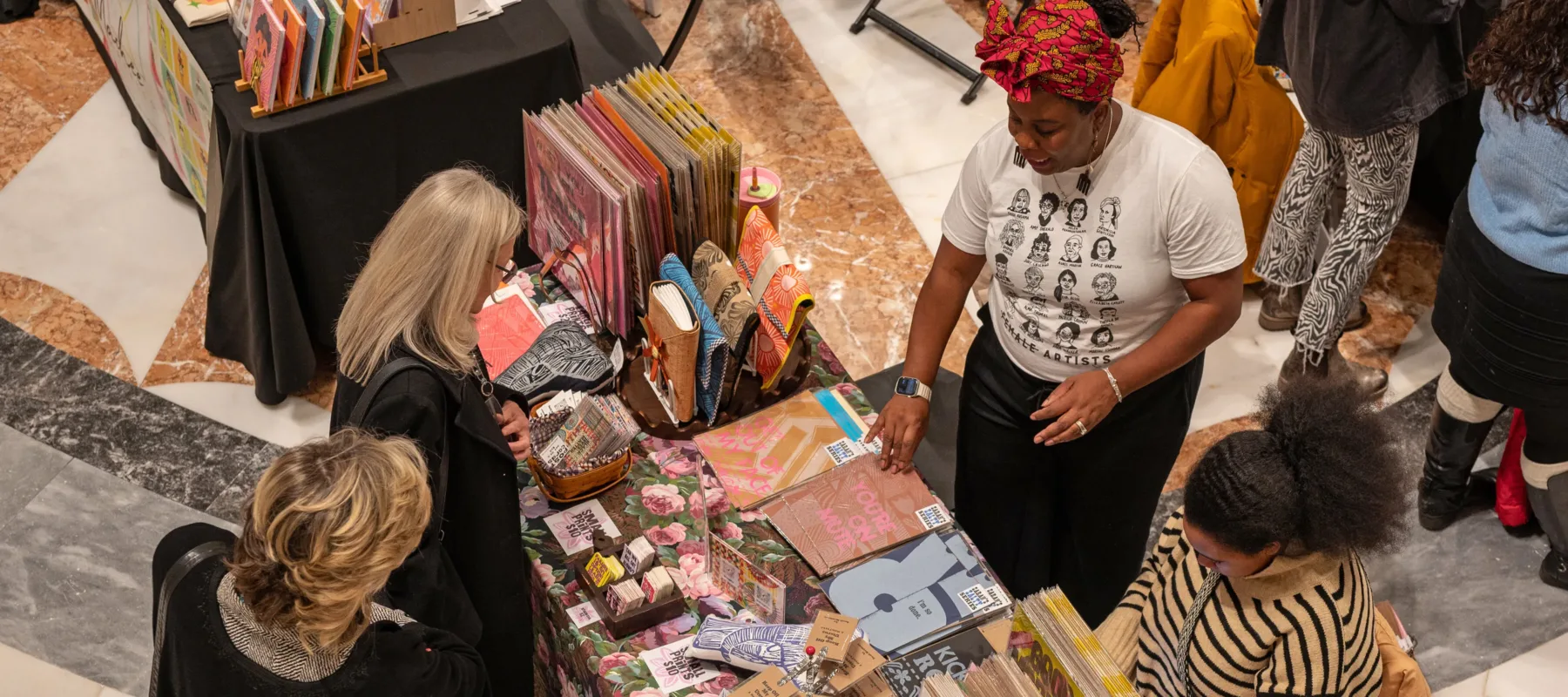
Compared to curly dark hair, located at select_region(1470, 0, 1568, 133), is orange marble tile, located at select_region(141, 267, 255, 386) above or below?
below

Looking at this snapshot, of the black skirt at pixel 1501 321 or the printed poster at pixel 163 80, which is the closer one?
the black skirt at pixel 1501 321

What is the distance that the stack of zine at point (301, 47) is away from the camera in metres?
3.56

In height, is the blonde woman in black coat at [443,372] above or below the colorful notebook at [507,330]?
above

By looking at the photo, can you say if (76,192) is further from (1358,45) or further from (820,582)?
(1358,45)

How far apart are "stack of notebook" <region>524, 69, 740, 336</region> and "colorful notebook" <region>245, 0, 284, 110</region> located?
2.48 feet

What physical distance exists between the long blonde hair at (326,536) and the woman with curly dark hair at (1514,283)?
7.90 ft

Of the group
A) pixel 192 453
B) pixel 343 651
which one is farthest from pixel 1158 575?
pixel 192 453

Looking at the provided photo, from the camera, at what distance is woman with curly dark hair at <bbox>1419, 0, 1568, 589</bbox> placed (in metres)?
2.79

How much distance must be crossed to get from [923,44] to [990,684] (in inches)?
160

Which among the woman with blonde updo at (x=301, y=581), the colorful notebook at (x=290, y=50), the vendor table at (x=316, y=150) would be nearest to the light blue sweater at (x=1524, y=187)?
the woman with blonde updo at (x=301, y=581)

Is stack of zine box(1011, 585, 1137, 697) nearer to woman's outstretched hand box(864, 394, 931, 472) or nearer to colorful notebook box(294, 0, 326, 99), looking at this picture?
woman's outstretched hand box(864, 394, 931, 472)

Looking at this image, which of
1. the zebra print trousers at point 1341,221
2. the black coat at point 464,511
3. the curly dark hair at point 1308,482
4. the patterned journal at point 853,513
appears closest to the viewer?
the curly dark hair at point 1308,482

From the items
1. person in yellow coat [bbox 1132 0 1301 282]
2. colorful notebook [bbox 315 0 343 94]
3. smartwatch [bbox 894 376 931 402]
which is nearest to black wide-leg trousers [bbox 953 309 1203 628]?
smartwatch [bbox 894 376 931 402]

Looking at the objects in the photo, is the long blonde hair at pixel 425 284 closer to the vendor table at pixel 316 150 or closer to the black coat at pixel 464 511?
the black coat at pixel 464 511
